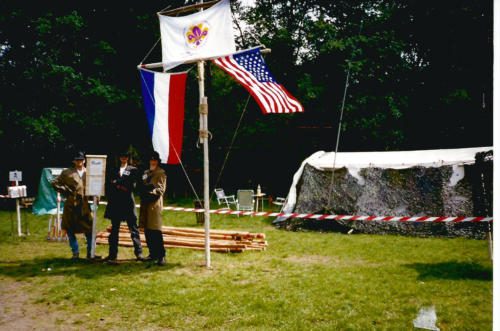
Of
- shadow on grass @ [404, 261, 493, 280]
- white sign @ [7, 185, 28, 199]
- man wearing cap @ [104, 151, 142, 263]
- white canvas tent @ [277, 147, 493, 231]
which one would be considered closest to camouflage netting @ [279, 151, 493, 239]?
white canvas tent @ [277, 147, 493, 231]

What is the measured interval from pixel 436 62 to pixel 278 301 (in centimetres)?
1588

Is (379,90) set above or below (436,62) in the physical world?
below

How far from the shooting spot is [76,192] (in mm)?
7496

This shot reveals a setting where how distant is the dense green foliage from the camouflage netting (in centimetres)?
575

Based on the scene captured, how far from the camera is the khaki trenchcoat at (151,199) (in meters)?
7.06

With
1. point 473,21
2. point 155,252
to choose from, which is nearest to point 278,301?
point 155,252

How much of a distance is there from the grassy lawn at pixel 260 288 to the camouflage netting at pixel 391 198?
125cm

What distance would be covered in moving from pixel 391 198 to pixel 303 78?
9793mm

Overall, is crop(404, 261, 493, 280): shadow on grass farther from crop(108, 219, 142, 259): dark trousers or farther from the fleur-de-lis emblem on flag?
the fleur-de-lis emblem on flag

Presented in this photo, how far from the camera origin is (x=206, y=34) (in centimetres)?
675

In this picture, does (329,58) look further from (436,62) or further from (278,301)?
(278,301)

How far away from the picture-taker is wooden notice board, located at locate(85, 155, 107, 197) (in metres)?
7.39

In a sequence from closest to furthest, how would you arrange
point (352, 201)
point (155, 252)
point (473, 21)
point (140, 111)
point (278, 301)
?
point (278, 301)
point (155, 252)
point (352, 201)
point (473, 21)
point (140, 111)

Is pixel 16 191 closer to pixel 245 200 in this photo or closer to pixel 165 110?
→ pixel 165 110
